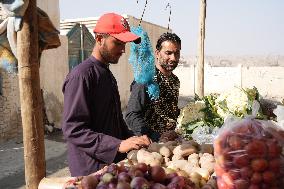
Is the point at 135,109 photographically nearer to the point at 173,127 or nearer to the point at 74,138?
the point at 173,127

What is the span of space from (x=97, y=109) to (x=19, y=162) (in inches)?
232

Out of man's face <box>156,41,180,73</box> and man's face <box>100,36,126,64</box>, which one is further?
man's face <box>156,41,180,73</box>

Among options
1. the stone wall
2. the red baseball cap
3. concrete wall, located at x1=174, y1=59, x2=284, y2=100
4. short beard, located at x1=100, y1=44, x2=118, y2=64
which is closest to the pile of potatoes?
short beard, located at x1=100, y1=44, x2=118, y2=64

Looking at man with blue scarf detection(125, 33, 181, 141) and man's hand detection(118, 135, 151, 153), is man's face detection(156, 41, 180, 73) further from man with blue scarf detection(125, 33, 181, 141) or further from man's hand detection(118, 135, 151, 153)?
man's hand detection(118, 135, 151, 153)

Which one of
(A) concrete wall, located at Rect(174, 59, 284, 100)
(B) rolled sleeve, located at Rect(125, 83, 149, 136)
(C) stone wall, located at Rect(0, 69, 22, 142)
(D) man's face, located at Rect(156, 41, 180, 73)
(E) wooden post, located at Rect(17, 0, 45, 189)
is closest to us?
(E) wooden post, located at Rect(17, 0, 45, 189)

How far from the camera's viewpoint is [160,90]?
393cm

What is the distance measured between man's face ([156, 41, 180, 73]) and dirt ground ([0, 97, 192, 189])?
394cm

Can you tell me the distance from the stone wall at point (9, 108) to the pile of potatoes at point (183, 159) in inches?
313

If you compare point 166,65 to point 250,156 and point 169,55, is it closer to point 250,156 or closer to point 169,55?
point 169,55

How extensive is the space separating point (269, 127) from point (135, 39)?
1.41 m

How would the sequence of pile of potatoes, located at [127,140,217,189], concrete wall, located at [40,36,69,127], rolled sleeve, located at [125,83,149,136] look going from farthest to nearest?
concrete wall, located at [40,36,69,127] < rolled sleeve, located at [125,83,149,136] < pile of potatoes, located at [127,140,217,189]

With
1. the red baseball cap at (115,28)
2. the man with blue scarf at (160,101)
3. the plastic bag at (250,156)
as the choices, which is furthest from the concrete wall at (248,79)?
the plastic bag at (250,156)

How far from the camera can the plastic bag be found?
179 centimetres

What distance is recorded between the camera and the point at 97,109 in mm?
2898
